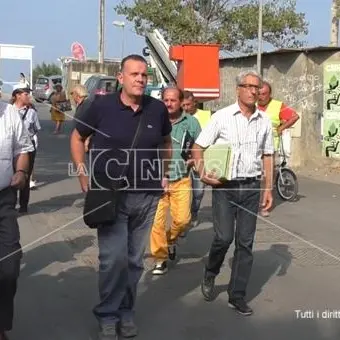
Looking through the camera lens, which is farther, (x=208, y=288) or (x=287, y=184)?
(x=287, y=184)

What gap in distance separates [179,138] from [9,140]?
8.16 ft

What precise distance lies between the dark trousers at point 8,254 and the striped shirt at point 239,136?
1.76m

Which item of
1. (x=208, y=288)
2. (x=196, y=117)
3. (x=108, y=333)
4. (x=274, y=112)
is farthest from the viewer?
(x=274, y=112)

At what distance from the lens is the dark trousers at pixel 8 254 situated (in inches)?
173

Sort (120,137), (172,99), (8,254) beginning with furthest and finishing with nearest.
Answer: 1. (172,99)
2. (120,137)
3. (8,254)

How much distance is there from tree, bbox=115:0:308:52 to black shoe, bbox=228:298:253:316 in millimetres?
23863

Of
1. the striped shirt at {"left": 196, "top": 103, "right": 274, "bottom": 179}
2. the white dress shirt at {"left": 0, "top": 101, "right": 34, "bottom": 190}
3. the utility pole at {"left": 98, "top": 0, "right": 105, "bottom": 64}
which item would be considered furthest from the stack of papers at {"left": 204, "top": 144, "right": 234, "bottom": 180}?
the utility pole at {"left": 98, "top": 0, "right": 105, "bottom": 64}

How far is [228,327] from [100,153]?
168cm

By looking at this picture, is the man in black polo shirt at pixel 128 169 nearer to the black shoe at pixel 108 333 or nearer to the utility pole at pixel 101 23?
the black shoe at pixel 108 333

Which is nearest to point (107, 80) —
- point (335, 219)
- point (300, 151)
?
point (300, 151)

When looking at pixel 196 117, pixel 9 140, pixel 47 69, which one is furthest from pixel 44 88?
pixel 47 69

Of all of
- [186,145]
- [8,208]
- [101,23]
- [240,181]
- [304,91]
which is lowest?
[8,208]

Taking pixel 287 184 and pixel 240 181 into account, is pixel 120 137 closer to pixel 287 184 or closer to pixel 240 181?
pixel 240 181

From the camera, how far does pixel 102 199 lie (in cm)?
455
